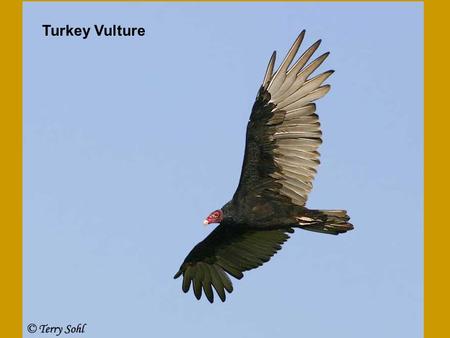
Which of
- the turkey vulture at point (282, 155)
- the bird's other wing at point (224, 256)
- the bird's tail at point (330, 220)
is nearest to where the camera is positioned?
the bird's tail at point (330, 220)

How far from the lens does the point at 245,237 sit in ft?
43.3

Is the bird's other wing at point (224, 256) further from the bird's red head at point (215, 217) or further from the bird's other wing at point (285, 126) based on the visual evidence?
the bird's other wing at point (285, 126)

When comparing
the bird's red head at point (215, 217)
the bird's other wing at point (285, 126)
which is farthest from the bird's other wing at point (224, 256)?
the bird's other wing at point (285, 126)

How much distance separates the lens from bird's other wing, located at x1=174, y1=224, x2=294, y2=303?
43.1ft

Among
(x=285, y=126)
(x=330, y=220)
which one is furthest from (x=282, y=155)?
(x=330, y=220)

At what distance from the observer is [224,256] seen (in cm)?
1330

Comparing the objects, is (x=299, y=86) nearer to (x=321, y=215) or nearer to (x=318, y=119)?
(x=318, y=119)

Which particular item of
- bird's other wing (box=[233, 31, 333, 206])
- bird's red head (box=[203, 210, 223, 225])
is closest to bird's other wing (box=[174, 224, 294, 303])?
bird's red head (box=[203, 210, 223, 225])

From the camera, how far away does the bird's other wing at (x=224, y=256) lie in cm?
1313

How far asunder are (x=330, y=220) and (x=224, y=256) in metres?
2.07

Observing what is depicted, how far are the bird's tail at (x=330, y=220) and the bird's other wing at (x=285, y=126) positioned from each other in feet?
1.39

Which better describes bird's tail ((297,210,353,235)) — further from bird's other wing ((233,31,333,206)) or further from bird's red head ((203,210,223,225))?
bird's red head ((203,210,223,225))

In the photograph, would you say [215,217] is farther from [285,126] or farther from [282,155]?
[285,126]

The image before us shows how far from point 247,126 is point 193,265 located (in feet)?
7.76
